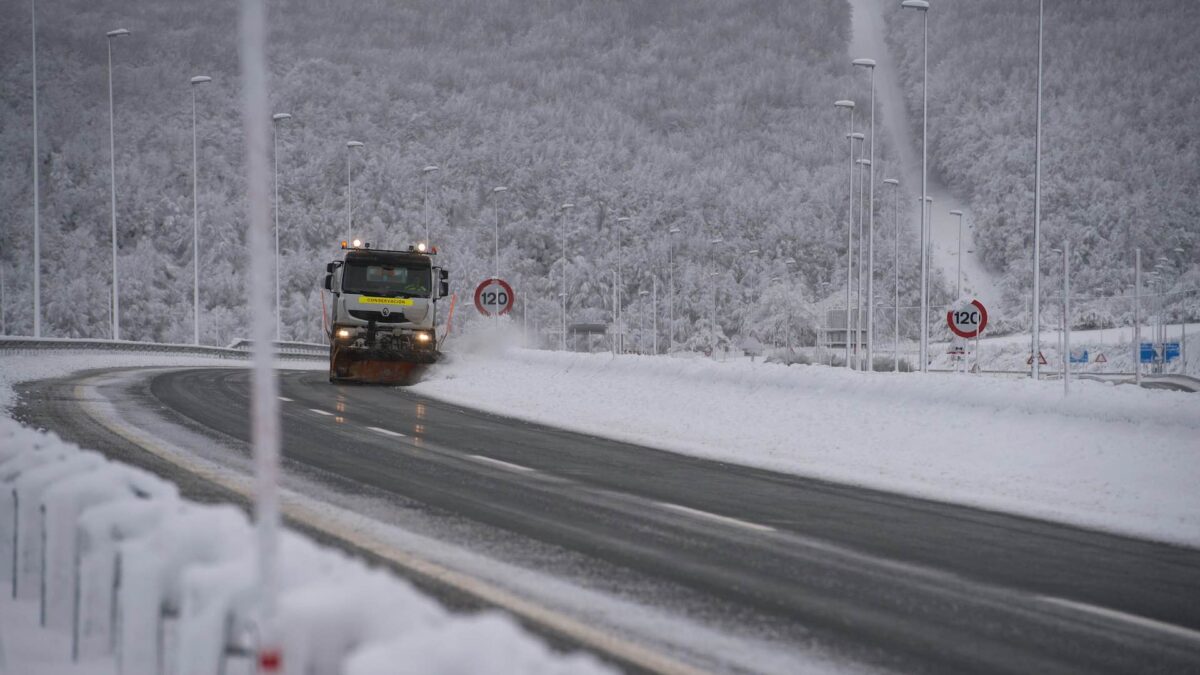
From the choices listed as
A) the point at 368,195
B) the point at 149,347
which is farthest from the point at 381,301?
the point at 368,195

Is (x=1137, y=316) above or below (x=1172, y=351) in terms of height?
above

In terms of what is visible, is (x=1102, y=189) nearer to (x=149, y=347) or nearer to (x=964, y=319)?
(x=149, y=347)

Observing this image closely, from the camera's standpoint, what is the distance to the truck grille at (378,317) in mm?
28531

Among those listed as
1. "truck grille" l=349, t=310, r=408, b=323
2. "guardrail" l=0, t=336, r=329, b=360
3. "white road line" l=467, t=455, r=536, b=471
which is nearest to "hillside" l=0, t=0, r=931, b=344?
"guardrail" l=0, t=336, r=329, b=360

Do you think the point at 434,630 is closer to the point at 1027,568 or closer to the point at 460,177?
the point at 1027,568

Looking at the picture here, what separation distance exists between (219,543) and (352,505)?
541 cm

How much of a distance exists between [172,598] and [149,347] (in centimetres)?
4169

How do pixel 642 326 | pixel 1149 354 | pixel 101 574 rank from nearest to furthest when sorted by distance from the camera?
1. pixel 101 574
2. pixel 1149 354
3. pixel 642 326

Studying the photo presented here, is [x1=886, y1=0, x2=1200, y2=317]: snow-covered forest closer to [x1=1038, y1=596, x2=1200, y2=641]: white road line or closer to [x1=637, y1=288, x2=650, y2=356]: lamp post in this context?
[x1=637, y1=288, x2=650, y2=356]: lamp post

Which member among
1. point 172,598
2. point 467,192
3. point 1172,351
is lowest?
point 1172,351

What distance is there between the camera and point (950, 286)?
16825cm

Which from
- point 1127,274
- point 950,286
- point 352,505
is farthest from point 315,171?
point 352,505

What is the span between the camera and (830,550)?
878 centimetres

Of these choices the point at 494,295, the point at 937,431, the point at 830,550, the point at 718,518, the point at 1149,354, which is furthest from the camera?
the point at 1149,354
